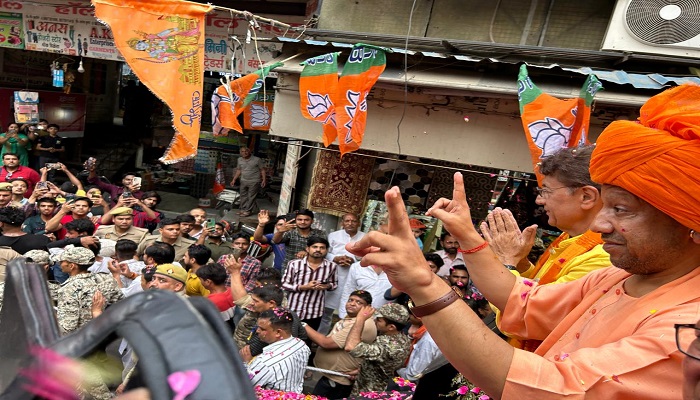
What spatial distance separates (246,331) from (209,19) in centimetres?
689

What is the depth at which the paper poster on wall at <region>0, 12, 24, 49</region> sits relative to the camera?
35.7ft

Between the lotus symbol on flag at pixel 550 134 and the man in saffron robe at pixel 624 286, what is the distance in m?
3.73

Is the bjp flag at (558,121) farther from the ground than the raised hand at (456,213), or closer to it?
farther from the ground

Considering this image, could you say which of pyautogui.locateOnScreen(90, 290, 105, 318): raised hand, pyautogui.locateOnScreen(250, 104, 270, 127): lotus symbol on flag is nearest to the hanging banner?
pyautogui.locateOnScreen(250, 104, 270, 127): lotus symbol on flag

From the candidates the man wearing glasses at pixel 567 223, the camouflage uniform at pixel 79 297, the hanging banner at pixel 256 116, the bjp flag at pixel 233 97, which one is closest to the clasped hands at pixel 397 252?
the man wearing glasses at pixel 567 223

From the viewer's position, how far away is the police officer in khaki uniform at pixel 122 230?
6777 mm

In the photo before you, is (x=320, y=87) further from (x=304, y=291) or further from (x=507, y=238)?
(x=507, y=238)

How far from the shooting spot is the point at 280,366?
3857mm

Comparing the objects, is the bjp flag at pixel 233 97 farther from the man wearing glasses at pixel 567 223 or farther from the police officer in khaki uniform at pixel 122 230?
the man wearing glasses at pixel 567 223

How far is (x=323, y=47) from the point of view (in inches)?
282

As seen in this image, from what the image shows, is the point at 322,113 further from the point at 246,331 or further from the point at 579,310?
the point at 579,310

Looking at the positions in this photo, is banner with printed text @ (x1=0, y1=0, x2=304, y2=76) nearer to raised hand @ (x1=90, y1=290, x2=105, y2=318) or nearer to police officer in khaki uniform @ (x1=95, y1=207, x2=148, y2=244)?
police officer in khaki uniform @ (x1=95, y1=207, x2=148, y2=244)

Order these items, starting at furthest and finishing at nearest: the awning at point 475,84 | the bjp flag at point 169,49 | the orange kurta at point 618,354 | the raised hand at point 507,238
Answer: the awning at point 475,84
the bjp flag at point 169,49
the raised hand at point 507,238
the orange kurta at point 618,354

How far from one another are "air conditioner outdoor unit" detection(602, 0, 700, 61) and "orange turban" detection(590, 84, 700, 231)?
5537 millimetres
